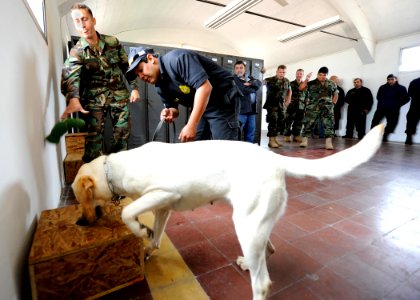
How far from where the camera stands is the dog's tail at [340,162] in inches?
39.2

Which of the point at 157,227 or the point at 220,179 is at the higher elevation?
the point at 220,179

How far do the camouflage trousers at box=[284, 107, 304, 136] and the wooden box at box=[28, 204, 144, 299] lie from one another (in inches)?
245

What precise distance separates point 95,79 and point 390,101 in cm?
816

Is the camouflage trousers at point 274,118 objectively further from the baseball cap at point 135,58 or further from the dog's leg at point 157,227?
the dog's leg at point 157,227

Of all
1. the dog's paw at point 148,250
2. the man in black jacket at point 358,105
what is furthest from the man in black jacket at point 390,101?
the dog's paw at point 148,250

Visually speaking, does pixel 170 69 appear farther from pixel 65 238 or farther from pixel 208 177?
pixel 65 238

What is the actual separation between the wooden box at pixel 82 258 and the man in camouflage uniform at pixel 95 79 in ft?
3.64

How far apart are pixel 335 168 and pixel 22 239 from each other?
1.52 m

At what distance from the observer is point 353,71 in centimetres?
840

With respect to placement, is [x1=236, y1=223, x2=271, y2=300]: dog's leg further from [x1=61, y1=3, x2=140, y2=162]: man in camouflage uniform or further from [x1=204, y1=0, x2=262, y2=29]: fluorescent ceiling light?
[x1=204, y1=0, x2=262, y2=29]: fluorescent ceiling light

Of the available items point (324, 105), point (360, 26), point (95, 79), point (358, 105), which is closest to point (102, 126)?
point (95, 79)

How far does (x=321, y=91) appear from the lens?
560 centimetres

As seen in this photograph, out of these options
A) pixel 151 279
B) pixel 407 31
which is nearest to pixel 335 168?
pixel 151 279

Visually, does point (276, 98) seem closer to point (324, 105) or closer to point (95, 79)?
point (324, 105)
